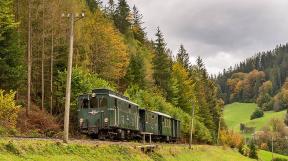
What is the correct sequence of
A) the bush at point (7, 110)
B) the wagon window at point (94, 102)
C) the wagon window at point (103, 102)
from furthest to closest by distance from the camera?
the wagon window at point (94, 102) < the wagon window at point (103, 102) < the bush at point (7, 110)

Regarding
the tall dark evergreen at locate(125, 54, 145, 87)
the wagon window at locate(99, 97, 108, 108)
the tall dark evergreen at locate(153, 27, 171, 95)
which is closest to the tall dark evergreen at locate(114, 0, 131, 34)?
the tall dark evergreen at locate(153, 27, 171, 95)

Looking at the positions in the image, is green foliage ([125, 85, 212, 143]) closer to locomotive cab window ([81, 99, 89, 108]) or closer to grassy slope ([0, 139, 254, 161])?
locomotive cab window ([81, 99, 89, 108])

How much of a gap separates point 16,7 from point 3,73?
32.9ft

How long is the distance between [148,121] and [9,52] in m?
17.0

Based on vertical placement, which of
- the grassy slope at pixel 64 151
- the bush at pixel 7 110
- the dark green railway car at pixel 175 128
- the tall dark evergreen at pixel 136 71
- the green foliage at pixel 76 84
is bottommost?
the grassy slope at pixel 64 151

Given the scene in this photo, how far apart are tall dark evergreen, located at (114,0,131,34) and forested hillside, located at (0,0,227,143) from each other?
9.1 inches

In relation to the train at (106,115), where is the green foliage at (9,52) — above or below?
above

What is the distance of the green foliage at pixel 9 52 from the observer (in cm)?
4153

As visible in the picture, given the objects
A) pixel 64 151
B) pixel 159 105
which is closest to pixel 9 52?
pixel 64 151

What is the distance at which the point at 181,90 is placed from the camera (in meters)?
110

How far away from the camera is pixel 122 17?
111 metres

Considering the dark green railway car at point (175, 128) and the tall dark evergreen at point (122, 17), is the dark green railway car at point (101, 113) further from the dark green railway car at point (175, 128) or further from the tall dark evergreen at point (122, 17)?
the tall dark evergreen at point (122, 17)

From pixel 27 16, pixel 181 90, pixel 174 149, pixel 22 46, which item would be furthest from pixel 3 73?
pixel 181 90

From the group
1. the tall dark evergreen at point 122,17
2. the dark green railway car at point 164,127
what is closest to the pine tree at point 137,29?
the tall dark evergreen at point 122,17
